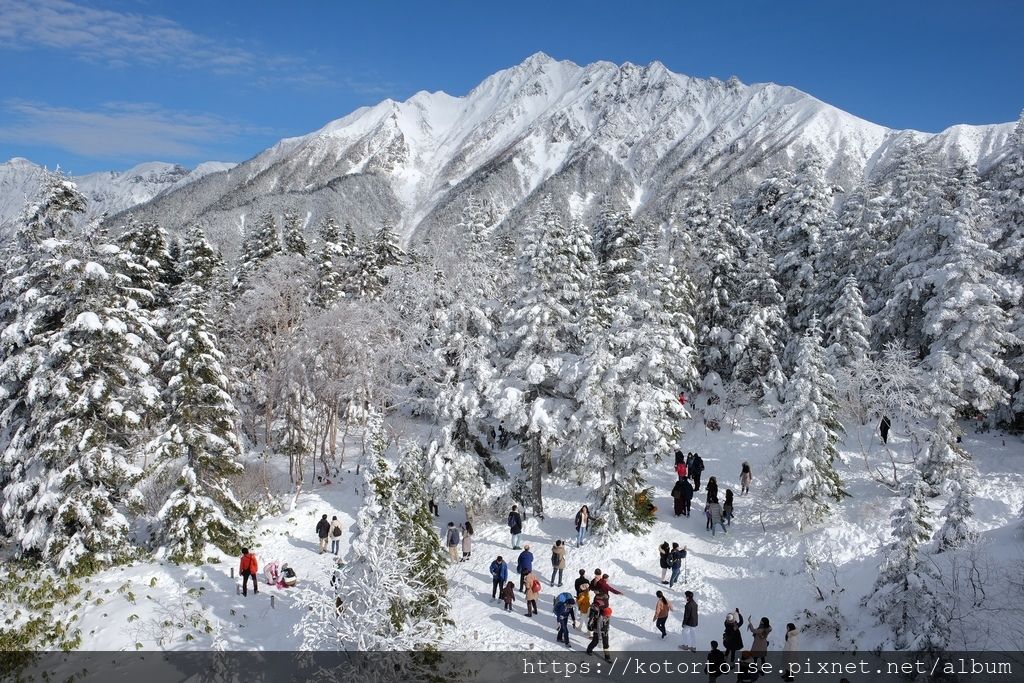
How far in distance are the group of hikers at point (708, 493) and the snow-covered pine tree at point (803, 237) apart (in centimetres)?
1616

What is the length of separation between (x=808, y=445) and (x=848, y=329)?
43.7ft

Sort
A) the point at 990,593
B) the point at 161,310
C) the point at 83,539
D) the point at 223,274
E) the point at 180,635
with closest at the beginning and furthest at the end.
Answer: the point at 990,593 → the point at 180,635 → the point at 83,539 → the point at 161,310 → the point at 223,274

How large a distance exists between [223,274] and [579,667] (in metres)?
37.5

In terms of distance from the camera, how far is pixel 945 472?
1898 cm

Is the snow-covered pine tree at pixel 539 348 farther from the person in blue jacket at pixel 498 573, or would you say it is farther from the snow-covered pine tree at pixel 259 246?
the snow-covered pine tree at pixel 259 246

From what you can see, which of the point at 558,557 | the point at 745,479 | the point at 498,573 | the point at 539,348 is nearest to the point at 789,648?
the point at 558,557

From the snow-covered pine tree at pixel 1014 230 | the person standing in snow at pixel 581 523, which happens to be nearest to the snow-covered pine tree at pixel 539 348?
the person standing in snow at pixel 581 523

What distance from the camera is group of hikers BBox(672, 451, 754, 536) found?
20.9 meters

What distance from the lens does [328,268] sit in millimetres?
42406

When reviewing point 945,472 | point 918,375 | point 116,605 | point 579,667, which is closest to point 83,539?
point 116,605

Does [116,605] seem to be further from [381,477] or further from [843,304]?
[843,304]

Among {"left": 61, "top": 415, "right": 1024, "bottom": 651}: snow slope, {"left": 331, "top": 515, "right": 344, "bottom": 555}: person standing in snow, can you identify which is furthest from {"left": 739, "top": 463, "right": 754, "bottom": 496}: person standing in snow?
{"left": 331, "top": 515, "right": 344, "bottom": 555}: person standing in snow

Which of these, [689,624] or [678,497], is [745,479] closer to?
[678,497]

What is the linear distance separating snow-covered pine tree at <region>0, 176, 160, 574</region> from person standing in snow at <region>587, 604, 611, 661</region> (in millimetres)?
15189
